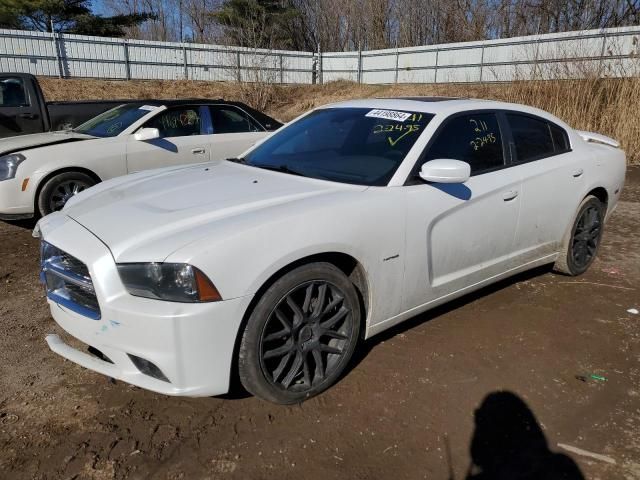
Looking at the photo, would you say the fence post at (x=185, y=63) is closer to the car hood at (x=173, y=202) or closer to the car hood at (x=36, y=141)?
the car hood at (x=36, y=141)

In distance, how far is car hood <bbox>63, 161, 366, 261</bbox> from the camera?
2.46 meters

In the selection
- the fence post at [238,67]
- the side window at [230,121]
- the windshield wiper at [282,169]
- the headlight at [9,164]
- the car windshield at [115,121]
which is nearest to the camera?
the windshield wiper at [282,169]

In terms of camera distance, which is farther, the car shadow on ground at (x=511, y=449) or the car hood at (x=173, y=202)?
the car hood at (x=173, y=202)

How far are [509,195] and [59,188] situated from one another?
484 centimetres

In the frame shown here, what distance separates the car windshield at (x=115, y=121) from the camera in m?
6.58

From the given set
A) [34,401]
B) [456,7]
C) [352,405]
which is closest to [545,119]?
[352,405]

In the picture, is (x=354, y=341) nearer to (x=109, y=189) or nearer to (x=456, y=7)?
(x=109, y=189)

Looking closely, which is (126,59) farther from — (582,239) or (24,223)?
(582,239)

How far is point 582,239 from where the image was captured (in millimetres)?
4582

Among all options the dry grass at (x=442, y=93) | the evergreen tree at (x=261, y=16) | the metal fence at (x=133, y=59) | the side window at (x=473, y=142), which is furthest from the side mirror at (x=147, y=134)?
the evergreen tree at (x=261, y=16)

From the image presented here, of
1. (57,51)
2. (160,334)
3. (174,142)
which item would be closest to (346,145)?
(160,334)

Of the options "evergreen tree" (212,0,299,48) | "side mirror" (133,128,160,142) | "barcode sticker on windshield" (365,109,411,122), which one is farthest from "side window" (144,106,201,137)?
"evergreen tree" (212,0,299,48)

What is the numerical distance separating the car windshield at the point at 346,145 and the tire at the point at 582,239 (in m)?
1.88

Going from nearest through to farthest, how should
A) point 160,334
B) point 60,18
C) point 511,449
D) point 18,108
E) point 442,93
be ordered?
point 160,334
point 511,449
point 18,108
point 442,93
point 60,18
